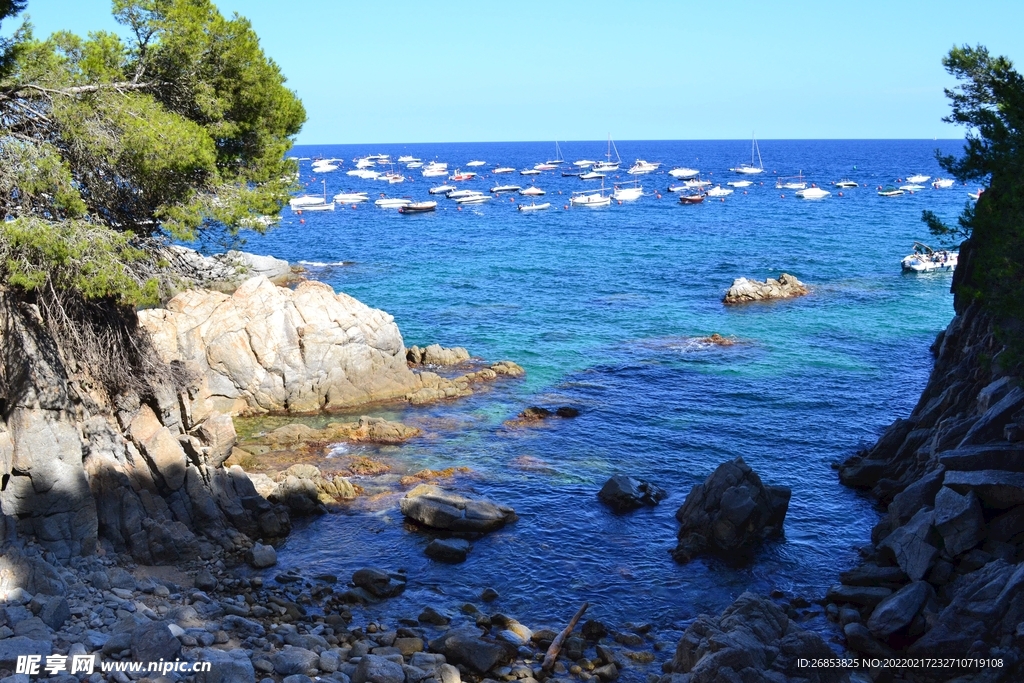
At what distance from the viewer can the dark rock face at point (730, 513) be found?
25.2 m

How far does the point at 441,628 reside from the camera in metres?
20.9

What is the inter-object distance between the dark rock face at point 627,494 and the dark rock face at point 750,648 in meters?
8.25

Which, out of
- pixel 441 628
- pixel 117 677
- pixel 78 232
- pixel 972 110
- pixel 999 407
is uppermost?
pixel 972 110

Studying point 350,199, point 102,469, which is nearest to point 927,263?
point 102,469

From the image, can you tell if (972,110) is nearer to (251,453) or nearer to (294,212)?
(251,453)

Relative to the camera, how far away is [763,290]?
198 feet

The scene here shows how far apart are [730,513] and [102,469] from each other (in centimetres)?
1711

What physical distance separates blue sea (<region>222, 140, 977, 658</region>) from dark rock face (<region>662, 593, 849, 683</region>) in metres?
2.43

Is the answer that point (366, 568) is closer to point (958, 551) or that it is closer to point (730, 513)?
point (730, 513)

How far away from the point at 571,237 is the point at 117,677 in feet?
265

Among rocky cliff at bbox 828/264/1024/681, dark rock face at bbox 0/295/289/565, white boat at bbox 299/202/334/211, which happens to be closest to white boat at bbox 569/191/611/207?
white boat at bbox 299/202/334/211

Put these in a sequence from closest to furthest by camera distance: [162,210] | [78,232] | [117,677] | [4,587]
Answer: [117,677] → [4,587] → [78,232] → [162,210]

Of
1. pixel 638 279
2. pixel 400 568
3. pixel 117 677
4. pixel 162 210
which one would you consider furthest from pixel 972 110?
pixel 638 279

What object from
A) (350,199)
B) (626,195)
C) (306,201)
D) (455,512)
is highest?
(626,195)
